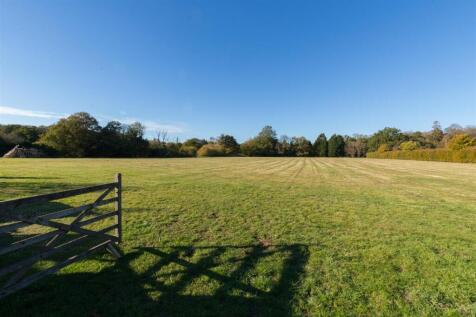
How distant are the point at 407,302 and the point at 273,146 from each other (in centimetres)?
9374

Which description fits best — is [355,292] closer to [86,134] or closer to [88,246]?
[88,246]

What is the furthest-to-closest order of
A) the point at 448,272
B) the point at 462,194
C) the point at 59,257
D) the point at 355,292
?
the point at 462,194 < the point at 59,257 < the point at 448,272 < the point at 355,292

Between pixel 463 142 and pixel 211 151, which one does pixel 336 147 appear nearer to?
pixel 463 142

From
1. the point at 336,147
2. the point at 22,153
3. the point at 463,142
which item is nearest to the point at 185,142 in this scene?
the point at 22,153

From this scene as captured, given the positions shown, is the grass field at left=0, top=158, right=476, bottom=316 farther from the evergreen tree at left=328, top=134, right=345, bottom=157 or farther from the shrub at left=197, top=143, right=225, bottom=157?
the evergreen tree at left=328, top=134, right=345, bottom=157

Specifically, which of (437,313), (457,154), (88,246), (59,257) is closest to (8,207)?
(59,257)

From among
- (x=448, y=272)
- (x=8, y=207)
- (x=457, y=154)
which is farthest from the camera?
(x=457, y=154)

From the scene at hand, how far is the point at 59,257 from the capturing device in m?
4.67

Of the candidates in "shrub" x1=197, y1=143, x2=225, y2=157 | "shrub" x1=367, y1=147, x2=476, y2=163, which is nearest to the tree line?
"shrub" x1=197, y1=143, x2=225, y2=157

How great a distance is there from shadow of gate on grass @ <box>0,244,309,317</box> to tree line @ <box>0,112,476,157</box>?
63502 millimetres

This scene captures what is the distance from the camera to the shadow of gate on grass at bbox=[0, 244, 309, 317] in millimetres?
3238

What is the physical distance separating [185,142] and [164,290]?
87.9 metres

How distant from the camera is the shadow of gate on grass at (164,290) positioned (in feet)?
10.6

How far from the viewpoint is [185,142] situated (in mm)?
88938
